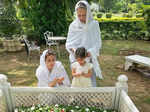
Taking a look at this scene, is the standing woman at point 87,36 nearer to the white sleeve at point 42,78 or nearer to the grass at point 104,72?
A: the white sleeve at point 42,78

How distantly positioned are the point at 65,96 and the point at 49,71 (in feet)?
1.51

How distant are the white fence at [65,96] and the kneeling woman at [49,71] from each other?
0.16 m

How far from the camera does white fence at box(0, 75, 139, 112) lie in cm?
204

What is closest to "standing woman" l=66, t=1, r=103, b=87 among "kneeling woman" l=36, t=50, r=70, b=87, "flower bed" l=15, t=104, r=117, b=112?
"kneeling woman" l=36, t=50, r=70, b=87

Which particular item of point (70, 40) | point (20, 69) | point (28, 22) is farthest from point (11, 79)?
point (28, 22)

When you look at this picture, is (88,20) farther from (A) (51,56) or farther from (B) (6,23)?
(B) (6,23)

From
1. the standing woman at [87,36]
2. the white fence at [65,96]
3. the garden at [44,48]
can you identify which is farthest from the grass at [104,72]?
the standing woman at [87,36]

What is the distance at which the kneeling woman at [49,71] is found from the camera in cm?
213

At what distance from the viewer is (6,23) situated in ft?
22.2

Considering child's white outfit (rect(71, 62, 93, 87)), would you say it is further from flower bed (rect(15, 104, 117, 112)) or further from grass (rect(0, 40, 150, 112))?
grass (rect(0, 40, 150, 112))

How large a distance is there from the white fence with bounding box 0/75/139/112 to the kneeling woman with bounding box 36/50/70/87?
16cm

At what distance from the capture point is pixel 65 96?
7.09ft

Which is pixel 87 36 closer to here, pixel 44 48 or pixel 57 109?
pixel 57 109

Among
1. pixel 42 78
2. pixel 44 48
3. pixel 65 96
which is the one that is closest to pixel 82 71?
pixel 65 96
